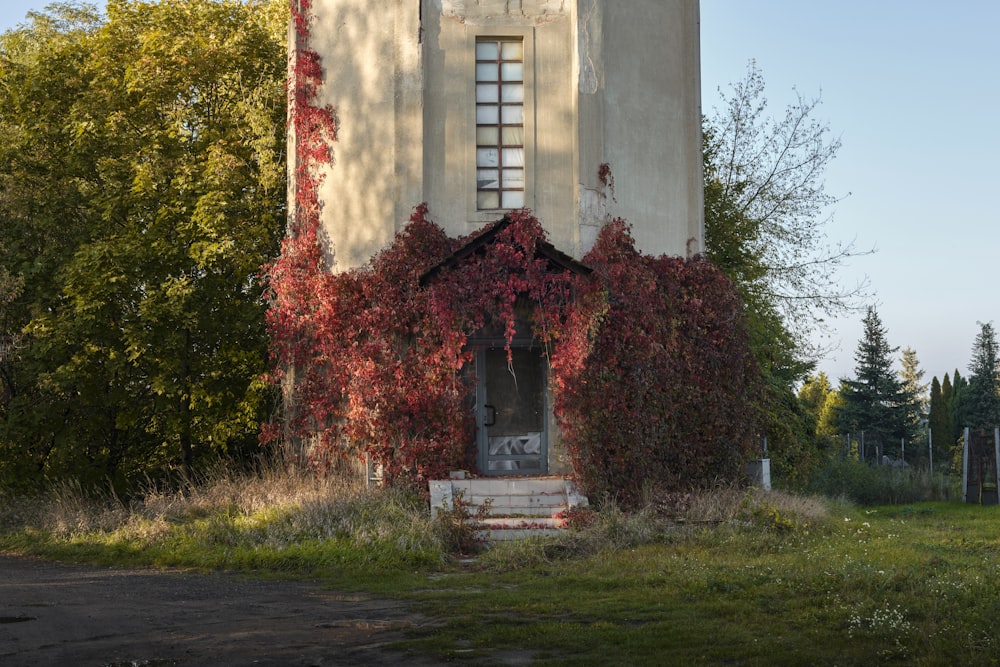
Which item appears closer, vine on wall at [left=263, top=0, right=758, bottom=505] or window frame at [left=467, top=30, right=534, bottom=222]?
vine on wall at [left=263, top=0, right=758, bottom=505]

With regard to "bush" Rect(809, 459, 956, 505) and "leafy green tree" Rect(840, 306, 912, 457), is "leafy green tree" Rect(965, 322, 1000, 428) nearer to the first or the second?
"leafy green tree" Rect(840, 306, 912, 457)

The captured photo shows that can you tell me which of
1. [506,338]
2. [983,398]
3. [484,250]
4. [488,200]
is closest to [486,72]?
[488,200]

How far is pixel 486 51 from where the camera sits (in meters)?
18.2

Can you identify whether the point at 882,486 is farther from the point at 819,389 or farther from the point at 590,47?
the point at 819,389

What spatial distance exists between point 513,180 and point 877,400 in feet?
110

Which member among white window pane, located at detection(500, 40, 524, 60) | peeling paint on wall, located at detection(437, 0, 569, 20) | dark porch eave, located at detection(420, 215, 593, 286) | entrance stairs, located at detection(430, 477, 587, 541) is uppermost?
peeling paint on wall, located at detection(437, 0, 569, 20)

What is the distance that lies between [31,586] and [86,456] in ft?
33.4

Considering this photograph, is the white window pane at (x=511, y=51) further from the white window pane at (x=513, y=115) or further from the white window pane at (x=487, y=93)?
the white window pane at (x=513, y=115)

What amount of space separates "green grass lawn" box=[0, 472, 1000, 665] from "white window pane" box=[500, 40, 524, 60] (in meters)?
7.95

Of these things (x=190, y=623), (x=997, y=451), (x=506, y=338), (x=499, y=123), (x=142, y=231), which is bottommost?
(x=190, y=623)

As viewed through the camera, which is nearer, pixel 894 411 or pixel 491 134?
pixel 491 134

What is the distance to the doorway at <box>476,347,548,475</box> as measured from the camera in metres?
17.6

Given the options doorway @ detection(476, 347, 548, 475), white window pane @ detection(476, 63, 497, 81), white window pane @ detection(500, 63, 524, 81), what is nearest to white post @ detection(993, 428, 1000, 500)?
doorway @ detection(476, 347, 548, 475)

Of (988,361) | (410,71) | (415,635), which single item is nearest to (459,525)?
(415,635)
